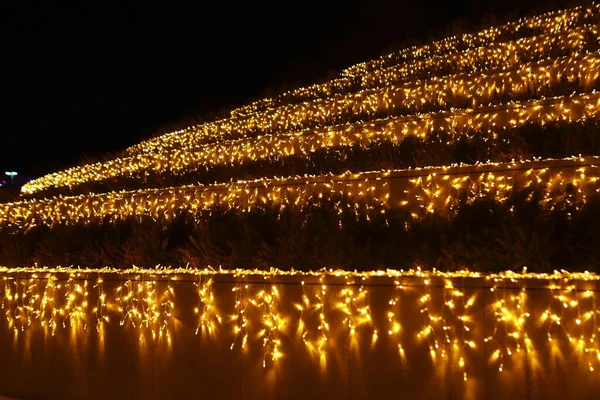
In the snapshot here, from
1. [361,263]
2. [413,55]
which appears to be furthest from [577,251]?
[413,55]

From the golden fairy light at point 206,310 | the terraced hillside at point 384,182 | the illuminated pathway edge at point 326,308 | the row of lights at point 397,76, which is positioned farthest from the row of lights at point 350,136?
the golden fairy light at point 206,310

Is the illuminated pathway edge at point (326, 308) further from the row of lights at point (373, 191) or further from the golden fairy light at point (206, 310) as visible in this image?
the row of lights at point (373, 191)

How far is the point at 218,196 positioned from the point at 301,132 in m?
1.63

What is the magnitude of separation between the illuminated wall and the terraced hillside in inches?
17.1

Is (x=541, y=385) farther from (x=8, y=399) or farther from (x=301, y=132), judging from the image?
(x=301, y=132)

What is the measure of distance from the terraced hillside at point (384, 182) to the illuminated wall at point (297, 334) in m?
0.43

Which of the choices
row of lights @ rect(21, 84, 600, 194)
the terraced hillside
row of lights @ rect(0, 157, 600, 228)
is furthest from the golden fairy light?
row of lights @ rect(21, 84, 600, 194)

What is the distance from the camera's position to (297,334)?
4.21 meters

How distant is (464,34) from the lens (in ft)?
38.1

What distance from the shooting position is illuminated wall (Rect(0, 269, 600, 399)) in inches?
133

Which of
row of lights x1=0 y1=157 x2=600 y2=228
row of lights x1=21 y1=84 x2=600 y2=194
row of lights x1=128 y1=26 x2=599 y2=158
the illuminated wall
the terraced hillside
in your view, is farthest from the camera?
row of lights x1=128 y1=26 x2=599 y2=158

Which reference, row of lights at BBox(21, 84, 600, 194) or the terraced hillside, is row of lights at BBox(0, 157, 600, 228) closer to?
the terraced hillside

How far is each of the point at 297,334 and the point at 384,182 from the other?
1774 mm

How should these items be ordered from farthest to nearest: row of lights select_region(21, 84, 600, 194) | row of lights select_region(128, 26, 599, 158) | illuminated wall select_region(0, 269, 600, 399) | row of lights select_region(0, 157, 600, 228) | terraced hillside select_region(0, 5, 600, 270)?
row of lights select_region(128, 26, 599, 158) → row of lights select_region(21, 84, 600, 194) → row of lights select_region(0, 157, 600, 228) → terraced hillside select_region(0, 5, 600, 270) → illuminated wall select_region(0, 269, 600, 399)
